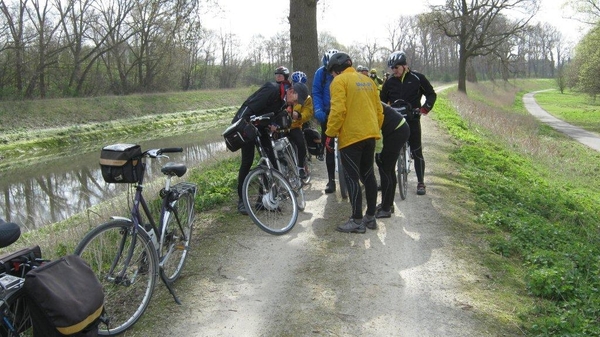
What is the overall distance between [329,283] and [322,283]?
6 centimetres

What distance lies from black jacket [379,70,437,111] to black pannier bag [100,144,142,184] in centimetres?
452

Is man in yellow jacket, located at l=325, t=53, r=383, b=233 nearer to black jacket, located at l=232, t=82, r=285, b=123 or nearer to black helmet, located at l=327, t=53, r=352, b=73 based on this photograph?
black helmet, located at l=327, t=53, r=352, b=73

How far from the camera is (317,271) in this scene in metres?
5.04

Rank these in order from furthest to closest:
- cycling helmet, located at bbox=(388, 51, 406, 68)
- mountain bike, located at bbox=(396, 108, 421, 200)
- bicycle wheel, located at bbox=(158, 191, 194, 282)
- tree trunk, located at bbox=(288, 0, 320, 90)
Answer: tree trunk, located at bbox=(288, 0, 320, 90) → mountain bike, located at bbox=(396, 108, 421, 200) → cycling helmet, located at bbox=(388, 51, 406, 68) → bicycle wheel, located at bbox=(158, 191, 194, 282)

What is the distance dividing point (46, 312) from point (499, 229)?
5.21m

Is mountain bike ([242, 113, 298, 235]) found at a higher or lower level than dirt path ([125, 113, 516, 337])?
higher

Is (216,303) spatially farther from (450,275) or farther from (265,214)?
(450,275)

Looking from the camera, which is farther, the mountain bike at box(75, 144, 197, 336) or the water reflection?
the water reflection

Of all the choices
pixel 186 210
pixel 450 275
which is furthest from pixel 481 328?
pixel 186 210

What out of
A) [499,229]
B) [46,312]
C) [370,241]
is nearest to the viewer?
[46,312]

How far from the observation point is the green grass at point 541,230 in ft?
14.1

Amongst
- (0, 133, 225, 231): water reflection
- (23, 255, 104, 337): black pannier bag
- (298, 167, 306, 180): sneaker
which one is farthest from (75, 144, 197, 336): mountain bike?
(0, 133, 225, 231): water reflection

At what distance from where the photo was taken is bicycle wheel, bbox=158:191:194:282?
4.42 meters

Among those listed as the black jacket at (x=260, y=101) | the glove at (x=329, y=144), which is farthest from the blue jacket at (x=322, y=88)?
the black jacket at (x=260, y=101)
